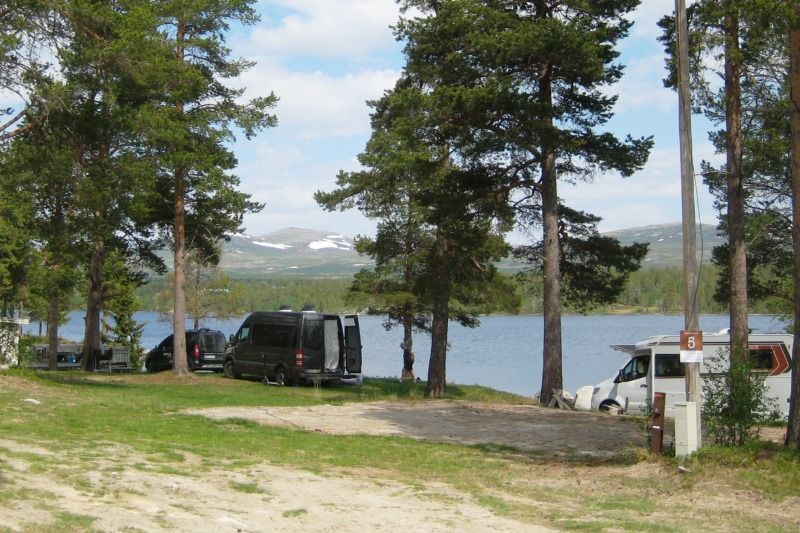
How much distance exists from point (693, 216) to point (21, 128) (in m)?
13.4

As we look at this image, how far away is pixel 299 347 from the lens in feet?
85.5

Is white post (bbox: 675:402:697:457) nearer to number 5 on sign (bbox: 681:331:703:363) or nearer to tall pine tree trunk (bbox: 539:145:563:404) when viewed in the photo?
number 5 on sign (bbox: 681:331:703:363)

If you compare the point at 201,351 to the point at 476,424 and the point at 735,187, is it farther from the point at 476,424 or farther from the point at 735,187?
the point at 735,187

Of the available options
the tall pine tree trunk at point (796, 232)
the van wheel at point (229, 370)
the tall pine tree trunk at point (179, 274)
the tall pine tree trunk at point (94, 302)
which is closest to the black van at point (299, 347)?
the van wheel at point (229, 370)

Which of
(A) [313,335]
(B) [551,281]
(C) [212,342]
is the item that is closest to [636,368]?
(B) [551,281]

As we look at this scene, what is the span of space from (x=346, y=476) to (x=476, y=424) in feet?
22.9

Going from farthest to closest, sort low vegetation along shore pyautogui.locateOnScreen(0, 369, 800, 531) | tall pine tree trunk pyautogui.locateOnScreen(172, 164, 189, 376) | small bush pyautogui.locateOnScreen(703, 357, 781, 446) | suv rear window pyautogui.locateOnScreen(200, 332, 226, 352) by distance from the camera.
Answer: suv rear window pyautogui.locateOnScreen(200, 332, 226, 352)
tall pine tree trunk pyautogui.locateOnScreen(172, 164, 189, 376)
small bush pyautogui.locateOnScreen(703, 357, 781, 446)
low vegetation along shore pyautogui.locateOnScreen(0, 369, 800, 531)

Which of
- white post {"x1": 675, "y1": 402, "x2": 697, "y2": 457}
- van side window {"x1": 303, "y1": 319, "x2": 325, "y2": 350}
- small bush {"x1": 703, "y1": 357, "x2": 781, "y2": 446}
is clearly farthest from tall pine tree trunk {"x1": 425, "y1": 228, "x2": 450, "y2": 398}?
white post {"x1": 675, "y1": 402, "x2": 697, "y2": 457}

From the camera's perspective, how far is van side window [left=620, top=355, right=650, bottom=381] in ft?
72.3

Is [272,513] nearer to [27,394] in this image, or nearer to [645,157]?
[27,394]

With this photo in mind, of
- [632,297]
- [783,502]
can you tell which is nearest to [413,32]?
[783,502]

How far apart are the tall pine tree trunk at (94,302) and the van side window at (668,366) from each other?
18.9 metres

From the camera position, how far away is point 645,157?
66.0 ft

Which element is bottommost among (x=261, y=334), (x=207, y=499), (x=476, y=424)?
(x=476, y=424)
